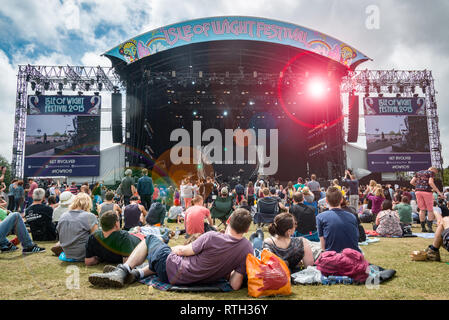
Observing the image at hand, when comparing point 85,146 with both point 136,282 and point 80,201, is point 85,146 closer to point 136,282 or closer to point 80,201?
point 80,201

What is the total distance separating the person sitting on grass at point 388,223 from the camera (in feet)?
19.7

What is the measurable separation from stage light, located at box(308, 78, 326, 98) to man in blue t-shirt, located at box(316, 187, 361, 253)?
1461cm

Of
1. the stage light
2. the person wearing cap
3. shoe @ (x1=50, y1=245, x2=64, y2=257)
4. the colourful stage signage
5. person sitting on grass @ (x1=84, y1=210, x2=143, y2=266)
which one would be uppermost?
the colourful stage signage

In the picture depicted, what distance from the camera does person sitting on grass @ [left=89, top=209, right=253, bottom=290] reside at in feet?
8.12

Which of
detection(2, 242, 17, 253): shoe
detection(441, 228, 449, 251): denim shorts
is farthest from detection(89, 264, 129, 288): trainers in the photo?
detection(441, 228, 449, 251): denim shorts

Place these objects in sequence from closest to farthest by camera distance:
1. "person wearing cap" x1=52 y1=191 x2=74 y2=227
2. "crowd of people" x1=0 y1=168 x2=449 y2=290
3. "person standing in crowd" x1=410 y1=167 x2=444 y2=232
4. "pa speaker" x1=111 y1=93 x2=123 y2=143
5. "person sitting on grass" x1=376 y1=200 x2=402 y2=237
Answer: "crowd of people" x1=0 y1=168 x2=449 y2=290 → "person wearing cap" x1=52 y1=191 x2=74 y2=227 → "person sitting on grass" x1=376 y1=200 x2=402 y2=237 → "person standing in crowd" x1=410 y1=167 x2=444 y2=232 → "pa speaker" x1=111 y1=93 x2=123 y2=143

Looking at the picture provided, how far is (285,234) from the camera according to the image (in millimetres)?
2896

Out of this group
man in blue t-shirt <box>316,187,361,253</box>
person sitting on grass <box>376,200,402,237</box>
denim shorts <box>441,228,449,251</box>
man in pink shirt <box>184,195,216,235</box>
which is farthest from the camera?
person sitting on grass <box>376,200,402,237</box>

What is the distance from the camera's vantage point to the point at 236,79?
53.0 feet

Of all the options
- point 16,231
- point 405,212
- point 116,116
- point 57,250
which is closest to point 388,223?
point 405,212

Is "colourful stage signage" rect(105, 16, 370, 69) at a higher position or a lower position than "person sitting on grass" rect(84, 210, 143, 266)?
higher

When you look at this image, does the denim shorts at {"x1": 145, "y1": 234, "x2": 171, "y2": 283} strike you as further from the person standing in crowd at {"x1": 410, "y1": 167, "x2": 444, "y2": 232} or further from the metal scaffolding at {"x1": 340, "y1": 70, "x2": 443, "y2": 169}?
the metal scaffolding at {"x1": 340, "y1": 70, "x2": 443, "y2": 169}
